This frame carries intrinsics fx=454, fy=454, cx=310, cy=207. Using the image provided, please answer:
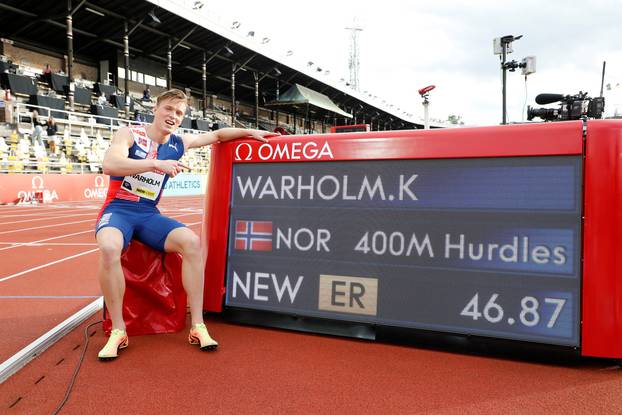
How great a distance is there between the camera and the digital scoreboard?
2318 millimetres

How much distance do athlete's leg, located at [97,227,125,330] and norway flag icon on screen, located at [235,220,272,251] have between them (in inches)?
28.4

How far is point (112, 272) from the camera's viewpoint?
259cm

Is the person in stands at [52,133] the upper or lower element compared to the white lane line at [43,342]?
upper

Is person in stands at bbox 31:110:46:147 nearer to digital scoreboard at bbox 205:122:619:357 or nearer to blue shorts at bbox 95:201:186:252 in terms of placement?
blue shorts at bbox 95:201:186:252

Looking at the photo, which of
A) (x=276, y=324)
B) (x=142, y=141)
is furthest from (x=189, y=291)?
(x=142, y=141)

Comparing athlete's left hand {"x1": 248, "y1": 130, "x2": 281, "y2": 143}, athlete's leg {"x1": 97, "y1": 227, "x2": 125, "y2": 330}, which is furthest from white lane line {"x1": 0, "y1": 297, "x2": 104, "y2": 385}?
athlete's left hand {"x1": 248, "y1": 130, "x2": 281, "y2": 143}

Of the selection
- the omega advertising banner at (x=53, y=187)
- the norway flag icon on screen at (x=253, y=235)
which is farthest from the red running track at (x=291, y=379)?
the omega advertising banner at (x=53, y=187)

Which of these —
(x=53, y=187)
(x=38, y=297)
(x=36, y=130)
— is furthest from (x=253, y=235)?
(x=36, y=130)

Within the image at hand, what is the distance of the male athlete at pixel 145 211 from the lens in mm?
2574

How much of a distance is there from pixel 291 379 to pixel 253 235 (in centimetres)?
104

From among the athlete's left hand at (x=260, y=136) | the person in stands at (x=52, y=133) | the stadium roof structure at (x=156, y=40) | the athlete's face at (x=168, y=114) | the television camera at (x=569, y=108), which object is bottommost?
the athlete's left hand at (x=260, y=136)

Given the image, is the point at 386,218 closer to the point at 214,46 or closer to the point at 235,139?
the point at 235,139

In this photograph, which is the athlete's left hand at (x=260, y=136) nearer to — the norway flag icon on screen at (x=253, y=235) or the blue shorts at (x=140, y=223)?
the norway flag icon on screen at (x=253, y=235)

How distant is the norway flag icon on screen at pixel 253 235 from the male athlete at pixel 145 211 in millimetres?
309
